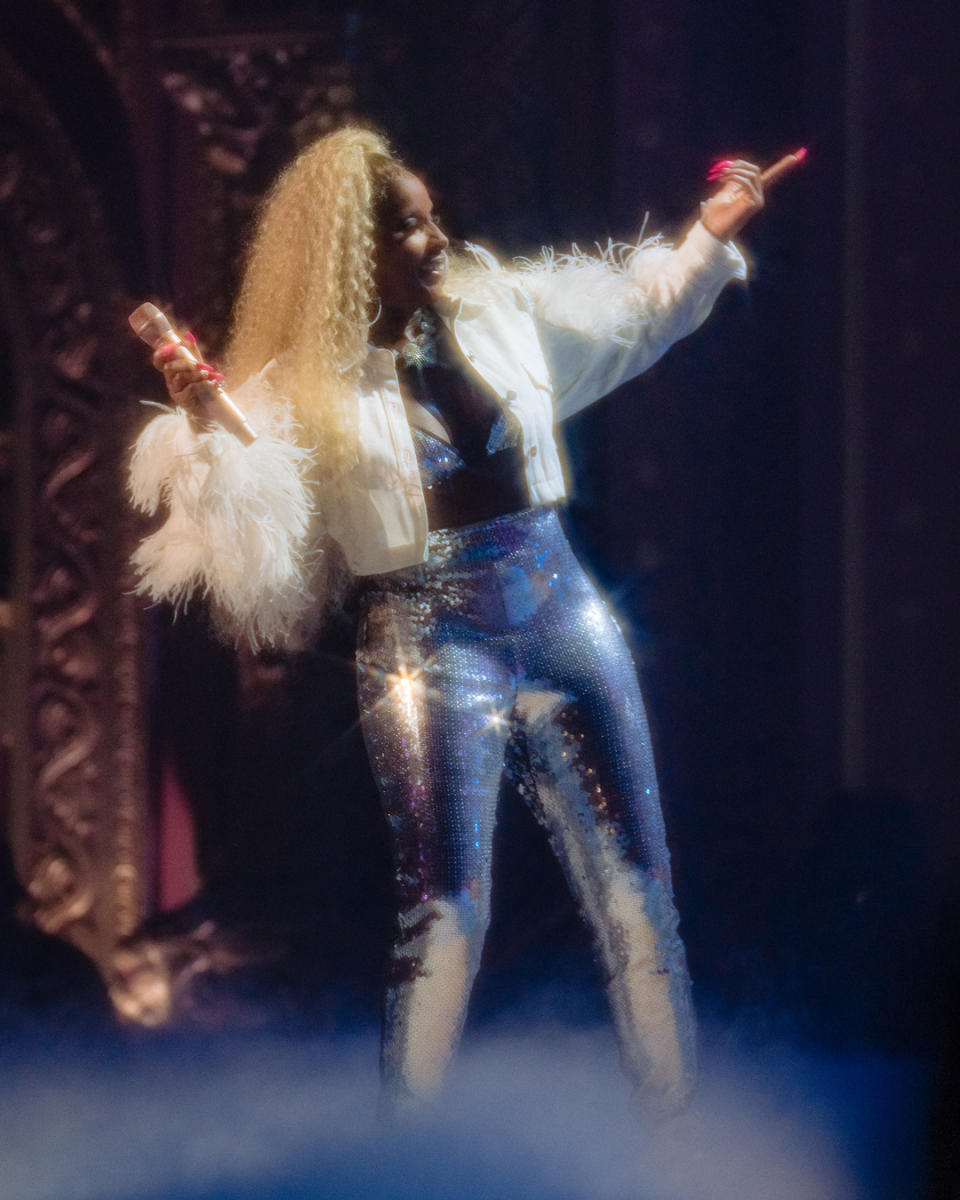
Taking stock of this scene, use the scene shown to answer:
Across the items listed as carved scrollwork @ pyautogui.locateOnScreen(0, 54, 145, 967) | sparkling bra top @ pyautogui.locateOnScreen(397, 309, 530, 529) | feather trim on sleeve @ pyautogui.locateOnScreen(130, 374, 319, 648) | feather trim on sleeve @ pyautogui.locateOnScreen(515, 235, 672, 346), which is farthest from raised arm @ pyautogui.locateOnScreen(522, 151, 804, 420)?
carved scrollwork @ pyautogui.locateOnScreen(0, 54, 145, 967)

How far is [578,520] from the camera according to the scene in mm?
1923

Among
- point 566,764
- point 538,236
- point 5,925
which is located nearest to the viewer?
point 566,764

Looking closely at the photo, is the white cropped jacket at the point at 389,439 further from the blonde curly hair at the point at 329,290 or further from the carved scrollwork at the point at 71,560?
the carved scrollwork at the point at 71,560

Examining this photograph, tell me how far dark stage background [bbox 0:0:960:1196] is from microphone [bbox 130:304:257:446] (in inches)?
10.4

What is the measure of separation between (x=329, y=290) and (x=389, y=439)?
0.79 feet

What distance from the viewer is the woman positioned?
5.52ft

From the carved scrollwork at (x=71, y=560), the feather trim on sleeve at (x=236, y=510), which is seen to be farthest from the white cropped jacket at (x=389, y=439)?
the carved scrollwork at (x=71, y=560)

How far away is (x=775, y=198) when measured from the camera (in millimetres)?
1896

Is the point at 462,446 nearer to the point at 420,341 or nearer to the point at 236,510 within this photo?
the point at 420,341

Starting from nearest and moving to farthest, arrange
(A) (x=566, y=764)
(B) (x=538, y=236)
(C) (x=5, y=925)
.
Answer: (A) (x=566, y=764), (B) (x=538, y=236), (C) (x=5, y=925)

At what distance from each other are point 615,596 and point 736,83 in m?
0.88

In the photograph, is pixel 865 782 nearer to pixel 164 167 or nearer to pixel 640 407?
pixel 640 407

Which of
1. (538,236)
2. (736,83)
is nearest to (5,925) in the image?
(538,236)

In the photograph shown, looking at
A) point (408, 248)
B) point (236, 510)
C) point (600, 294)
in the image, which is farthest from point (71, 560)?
point (600, 294)
